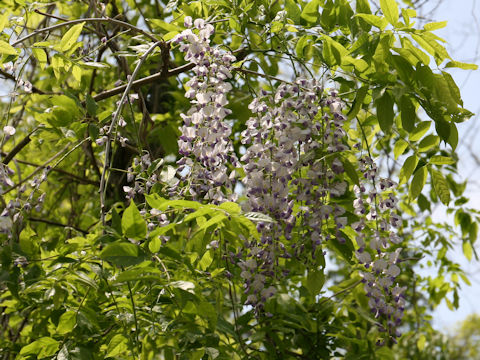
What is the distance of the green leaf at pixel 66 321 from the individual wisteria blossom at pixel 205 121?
1.14 feet

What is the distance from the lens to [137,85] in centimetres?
159

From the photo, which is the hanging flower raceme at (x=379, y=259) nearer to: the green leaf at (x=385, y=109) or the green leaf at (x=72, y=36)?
the green leaf at (x=385, y=109)

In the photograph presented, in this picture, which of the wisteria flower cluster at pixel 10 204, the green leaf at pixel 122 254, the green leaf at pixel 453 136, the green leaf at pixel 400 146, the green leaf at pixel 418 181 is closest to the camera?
the green leaf at pixel 122 254

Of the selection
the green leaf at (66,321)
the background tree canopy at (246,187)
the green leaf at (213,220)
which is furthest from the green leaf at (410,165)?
the green leaf at (66,321)

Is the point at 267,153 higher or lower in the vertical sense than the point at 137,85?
lower

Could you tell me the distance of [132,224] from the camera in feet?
3.41

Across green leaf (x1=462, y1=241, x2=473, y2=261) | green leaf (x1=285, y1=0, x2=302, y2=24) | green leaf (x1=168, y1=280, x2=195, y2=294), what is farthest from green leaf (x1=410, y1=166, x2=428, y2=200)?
green leaf (x1=462, y1=241, x2=473, y2=261)

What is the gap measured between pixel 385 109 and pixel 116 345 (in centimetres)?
71

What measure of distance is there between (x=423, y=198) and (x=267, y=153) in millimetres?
978

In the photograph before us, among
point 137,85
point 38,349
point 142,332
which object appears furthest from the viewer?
point 137,85

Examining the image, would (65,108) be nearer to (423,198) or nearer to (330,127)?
(330,127)

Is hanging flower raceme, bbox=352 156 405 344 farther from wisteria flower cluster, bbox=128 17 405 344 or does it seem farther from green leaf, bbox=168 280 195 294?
green leaf, bbox=168 280 195 294

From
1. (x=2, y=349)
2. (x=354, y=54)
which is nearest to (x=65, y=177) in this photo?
(x=2, y=349)

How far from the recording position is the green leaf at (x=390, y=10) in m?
1.15
